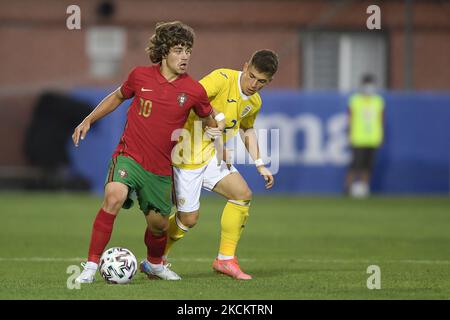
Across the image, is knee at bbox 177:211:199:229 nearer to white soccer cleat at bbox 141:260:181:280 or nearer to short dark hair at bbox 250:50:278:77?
white soccer cleat at bbox 141:260:181:280

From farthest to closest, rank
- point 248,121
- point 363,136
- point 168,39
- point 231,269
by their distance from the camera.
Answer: point 363,136
point 248,121
point 231,269
point 168,39

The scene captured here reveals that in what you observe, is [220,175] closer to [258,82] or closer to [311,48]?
[258,82]

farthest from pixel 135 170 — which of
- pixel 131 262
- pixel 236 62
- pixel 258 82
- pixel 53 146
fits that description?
pixel 236 62

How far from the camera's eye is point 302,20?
25.6 metres

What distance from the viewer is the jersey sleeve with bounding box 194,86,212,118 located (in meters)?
8.73

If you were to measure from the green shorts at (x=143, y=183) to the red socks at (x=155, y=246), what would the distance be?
1.18ft

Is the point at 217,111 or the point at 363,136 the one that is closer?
the point at 217,111

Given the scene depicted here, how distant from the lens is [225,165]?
31.0 ft

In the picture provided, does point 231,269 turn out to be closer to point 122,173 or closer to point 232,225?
point 232,225

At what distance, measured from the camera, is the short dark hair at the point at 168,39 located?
8.66 m

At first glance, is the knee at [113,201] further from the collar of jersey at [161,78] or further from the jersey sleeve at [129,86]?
the collar of jersey at [161,78]

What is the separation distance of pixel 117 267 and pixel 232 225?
132cm

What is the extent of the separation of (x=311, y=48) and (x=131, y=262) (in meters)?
17.2

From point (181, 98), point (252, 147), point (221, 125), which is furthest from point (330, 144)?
point (181, 98)
